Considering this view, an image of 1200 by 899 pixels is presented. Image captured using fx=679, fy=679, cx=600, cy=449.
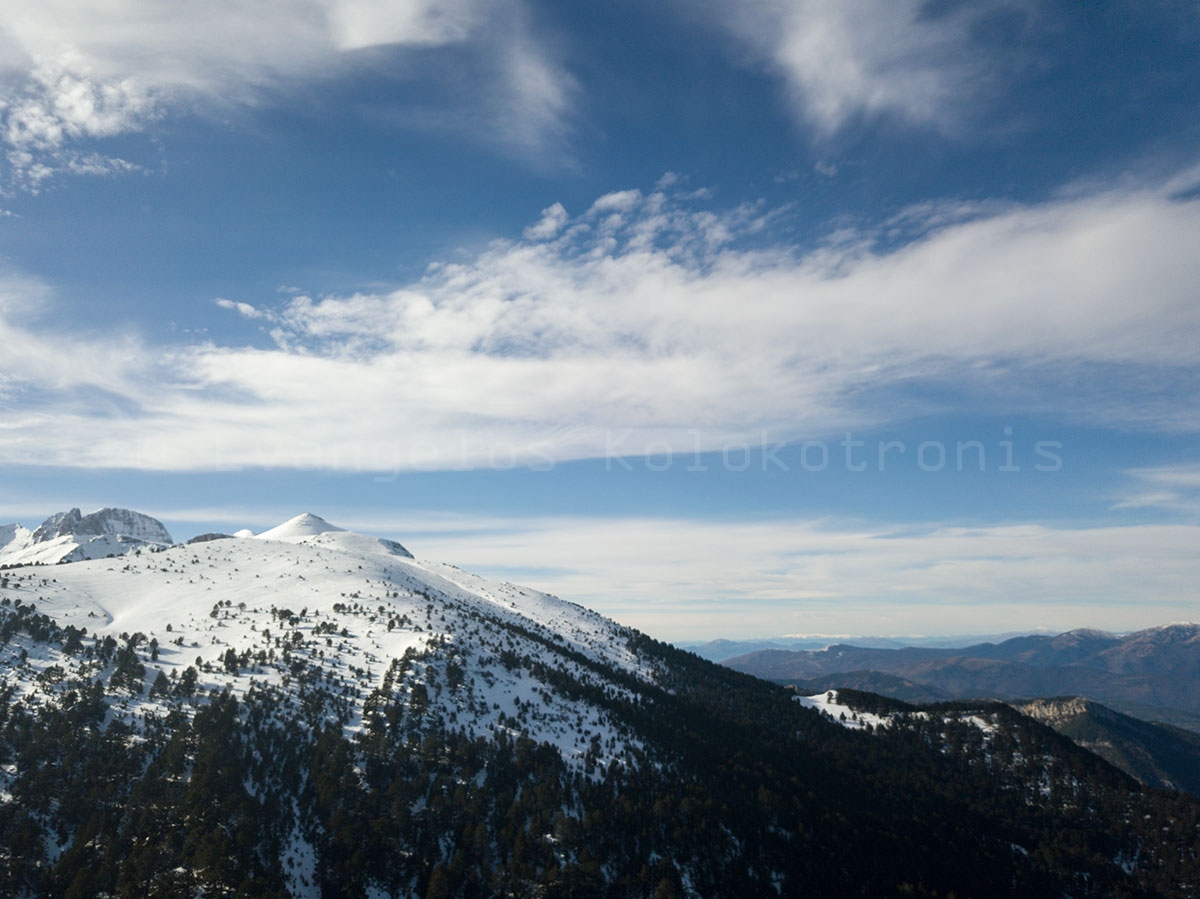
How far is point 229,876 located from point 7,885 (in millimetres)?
40150

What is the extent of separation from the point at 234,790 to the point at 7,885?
138ft

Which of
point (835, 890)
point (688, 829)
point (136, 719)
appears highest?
point (136, 719)

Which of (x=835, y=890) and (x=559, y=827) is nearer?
(x=559, y=827)

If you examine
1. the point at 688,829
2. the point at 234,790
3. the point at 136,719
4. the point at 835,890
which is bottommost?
the point at 835,890

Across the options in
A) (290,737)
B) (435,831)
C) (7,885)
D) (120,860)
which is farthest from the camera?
(290,737)

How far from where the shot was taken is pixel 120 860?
14238 centimetres

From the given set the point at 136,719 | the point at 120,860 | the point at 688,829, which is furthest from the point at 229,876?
the point at 688,829

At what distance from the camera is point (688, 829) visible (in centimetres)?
19588

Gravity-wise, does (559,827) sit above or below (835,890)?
above

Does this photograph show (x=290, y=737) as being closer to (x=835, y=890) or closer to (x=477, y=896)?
(x=477, y=896)

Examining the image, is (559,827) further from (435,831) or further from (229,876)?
(229,876)

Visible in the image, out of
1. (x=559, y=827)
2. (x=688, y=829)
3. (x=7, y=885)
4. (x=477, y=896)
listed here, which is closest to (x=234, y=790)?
(x=7, y=885)

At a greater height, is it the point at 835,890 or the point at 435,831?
the point at 435,831

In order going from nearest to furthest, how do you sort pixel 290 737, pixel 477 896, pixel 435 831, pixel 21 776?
pixel 21 776 → pixel 477 896 → pixel 435 831 → pixel 290 737
